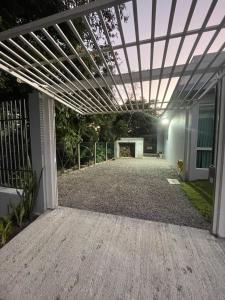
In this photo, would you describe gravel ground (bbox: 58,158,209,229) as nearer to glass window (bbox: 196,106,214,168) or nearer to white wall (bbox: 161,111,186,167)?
glass window (bbox: 196,106,214,168)

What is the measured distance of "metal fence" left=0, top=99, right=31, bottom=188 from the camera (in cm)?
353

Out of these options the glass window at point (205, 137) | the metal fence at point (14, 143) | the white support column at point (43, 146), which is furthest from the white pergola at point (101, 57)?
the glass window at point (205, 137)

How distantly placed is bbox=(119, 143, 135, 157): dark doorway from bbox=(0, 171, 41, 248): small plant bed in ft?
35.2

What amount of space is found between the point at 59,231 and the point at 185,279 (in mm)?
1936

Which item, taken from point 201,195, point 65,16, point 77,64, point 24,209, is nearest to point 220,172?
point 201,195

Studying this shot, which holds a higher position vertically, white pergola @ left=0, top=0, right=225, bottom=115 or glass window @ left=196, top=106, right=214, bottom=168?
white pergola @ left=0, top=0, right=225, bottom=115

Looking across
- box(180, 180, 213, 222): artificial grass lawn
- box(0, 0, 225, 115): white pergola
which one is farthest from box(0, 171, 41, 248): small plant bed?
box(180, 180, 213, 222): artificial grass lawn

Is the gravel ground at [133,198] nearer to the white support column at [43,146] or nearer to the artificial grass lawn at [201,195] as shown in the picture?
the artificial grass lawn at [201,195]

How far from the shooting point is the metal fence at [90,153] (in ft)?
28.6

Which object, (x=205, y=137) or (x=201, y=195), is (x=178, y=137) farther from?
(x=201, y=195)

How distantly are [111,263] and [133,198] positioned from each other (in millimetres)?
2323

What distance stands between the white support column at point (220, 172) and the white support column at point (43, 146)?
3.01m

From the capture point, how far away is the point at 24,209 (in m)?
3.26

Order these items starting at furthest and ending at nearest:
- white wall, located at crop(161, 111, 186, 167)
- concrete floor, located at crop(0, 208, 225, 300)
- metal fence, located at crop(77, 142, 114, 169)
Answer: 1. metal fence, located at crop(77, 142, 114, 169)
2. white wall, located at crop(161, 111, 186, 167)
3. concrete floor, located at crop(0, 208, 225, 300)
